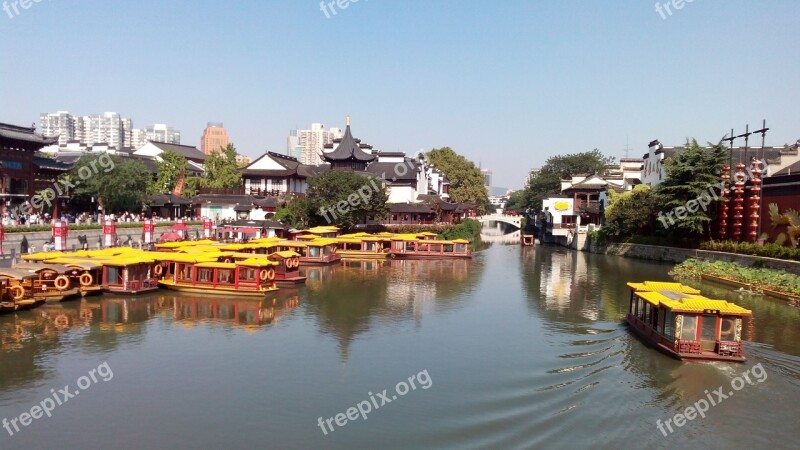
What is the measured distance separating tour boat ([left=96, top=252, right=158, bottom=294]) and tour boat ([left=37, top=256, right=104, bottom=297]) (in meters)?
0.38

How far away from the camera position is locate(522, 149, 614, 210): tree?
104 meters

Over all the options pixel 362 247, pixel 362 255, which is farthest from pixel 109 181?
pixel 362 255

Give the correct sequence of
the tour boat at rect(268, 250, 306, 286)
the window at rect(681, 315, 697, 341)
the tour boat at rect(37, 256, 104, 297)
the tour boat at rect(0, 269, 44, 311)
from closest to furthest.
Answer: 1. the window at rect(681, 315, 697, 341)
2. the tour boat at rect(0, 269, 44, 311)
3. the tour boat at rect(37, 256, 104, 297)
4. the tour boat at rect(268, 250, 306, 286)

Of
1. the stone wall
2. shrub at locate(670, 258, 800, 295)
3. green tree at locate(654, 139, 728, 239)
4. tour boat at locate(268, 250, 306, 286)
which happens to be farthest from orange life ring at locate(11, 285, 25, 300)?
green tree at locate(654, 139, 728, 239)

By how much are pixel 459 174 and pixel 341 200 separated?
5530cm

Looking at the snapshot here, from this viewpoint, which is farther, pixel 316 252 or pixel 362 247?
pixel 362 247

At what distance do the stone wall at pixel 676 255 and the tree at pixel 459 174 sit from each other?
4385cm

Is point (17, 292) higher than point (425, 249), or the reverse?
point (425, 249)

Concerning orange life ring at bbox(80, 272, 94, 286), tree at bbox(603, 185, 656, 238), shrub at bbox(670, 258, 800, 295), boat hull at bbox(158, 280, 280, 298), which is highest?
tree at bbox(603, 185, 656, 238)

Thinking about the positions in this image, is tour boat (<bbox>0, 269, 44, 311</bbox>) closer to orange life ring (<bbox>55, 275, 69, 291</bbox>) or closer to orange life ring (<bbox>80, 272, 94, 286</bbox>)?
orange life ring (<bbox>55, 275, 69, 291</bbox>)

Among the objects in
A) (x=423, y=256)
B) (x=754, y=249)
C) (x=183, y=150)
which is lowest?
(x=423, y=256)

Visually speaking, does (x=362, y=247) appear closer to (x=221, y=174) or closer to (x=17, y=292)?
(x=221, y=174)

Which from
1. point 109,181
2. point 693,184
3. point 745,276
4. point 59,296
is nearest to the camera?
point 59,296

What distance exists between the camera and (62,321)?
24.4 meters
